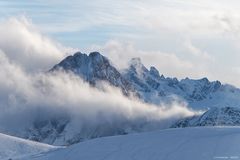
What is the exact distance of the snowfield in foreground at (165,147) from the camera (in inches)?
2694

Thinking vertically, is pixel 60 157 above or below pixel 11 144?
above

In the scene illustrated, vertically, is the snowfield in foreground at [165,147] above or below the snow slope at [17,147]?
above

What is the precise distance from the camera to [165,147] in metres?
73.5

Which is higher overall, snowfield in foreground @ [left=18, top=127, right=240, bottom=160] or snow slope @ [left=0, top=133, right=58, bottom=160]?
snowfield in foreground @ [left=18, top=127, right=240, bottom=160]

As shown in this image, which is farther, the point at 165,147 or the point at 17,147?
the point at 17,147

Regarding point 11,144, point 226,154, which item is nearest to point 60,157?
point 226,154

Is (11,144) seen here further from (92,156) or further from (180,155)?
(180,155)

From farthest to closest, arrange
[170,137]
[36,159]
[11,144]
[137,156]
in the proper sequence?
[11,144] → [36,159] → [170,137] → [137,156]

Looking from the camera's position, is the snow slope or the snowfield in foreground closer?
the snowfield in foreground

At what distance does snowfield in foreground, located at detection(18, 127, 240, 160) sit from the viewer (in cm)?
6844

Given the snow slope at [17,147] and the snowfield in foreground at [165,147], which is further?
the snow slope at [17,147]

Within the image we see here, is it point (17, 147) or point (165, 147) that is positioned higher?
point (165, 147)

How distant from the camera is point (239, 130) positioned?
7788cm

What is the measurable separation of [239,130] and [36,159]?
25923mm
